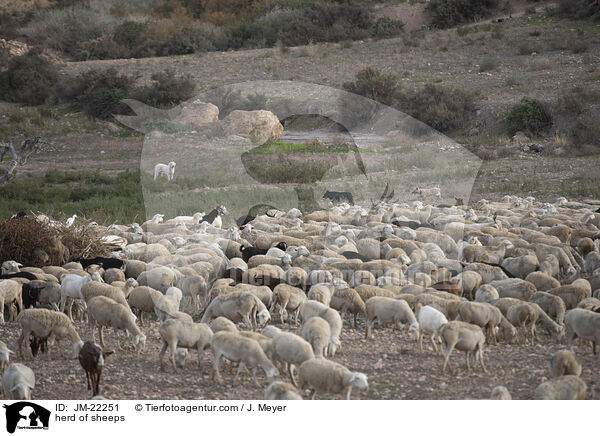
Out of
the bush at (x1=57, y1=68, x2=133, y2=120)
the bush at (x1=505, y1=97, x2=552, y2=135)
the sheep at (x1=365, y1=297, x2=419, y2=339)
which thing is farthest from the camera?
the bush at (x1=57, y1=68, x2=133, y2=120)

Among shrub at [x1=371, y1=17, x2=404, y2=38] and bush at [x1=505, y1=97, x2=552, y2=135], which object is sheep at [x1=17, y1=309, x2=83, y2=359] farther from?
shrub at [x1=371, y1=17, x2=404, y2=38]

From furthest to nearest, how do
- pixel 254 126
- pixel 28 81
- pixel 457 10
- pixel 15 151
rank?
1. pixel 457 10
2. pixel 28 81
3. pixel 254 126
4. pixel 15 151

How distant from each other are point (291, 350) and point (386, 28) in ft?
88.1

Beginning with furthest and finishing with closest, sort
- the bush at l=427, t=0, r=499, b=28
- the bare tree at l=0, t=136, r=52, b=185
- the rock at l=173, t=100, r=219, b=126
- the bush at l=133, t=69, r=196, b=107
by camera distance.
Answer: the bush at l=427, t=0, r=499, b=28 < the bush at l=133, t=69, r=196, b=107 < the rock at l=173, t=100, r=219, b=126 < the bare tree at l=0, t=136, r=52, b=185

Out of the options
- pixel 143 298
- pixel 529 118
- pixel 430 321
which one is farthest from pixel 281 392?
pixel 529 118

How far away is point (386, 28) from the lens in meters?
29.8

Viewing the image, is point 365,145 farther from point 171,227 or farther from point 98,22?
point 98,22

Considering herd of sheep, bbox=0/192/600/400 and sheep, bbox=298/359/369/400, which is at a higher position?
sheep, bbox=298/359/369/400

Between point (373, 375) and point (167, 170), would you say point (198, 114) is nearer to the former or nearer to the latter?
point (167, 170)

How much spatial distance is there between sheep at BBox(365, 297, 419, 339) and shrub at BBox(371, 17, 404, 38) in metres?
25.2

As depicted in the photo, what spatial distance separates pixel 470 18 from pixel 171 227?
76.3 feet

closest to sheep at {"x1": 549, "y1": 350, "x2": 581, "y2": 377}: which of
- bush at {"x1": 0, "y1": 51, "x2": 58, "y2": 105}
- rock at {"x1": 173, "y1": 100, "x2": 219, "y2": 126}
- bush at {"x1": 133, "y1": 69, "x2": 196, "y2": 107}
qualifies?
rock at {"x1": 173, "y1": 100, "x2": 219, "y2": 126}

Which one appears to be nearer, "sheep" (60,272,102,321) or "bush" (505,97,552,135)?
"sheep" (60,272,102,321)

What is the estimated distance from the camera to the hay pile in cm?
834
